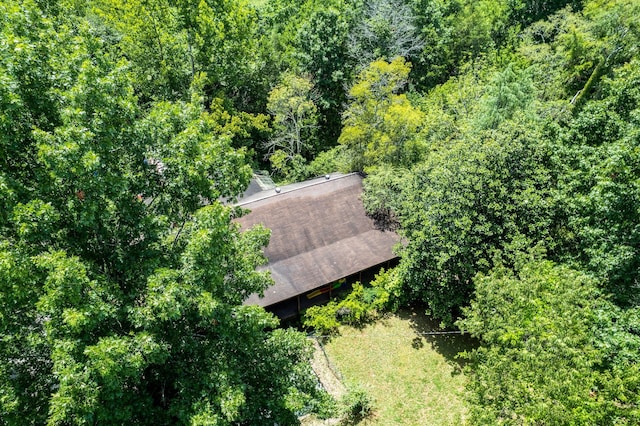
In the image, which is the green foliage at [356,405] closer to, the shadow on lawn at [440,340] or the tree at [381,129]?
the shadow on lawn at [440,340]

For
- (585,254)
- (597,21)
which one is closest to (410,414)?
(585,254)

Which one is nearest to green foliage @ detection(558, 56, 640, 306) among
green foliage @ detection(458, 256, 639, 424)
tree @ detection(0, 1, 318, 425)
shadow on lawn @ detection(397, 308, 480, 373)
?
green foliage @ detection(458, 256, 639, 424)

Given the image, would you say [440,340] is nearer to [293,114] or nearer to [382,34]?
[293,114]

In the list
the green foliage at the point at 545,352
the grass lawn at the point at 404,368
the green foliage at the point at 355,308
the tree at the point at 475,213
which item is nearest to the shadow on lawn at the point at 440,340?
the grass lawn at the point at 404,368

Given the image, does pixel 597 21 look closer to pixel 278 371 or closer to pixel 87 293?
pixel 278 371

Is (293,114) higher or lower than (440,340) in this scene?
higher

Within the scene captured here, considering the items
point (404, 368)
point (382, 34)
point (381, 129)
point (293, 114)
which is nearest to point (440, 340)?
point (404, 368)
